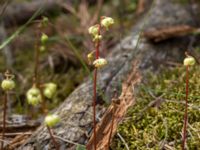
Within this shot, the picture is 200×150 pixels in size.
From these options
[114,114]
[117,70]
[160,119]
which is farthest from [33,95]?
[117,70]

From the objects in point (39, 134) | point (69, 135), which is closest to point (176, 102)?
point (69, 135)

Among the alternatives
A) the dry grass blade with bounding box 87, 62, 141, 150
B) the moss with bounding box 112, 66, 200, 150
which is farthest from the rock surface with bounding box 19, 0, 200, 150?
the moss with bounding box 112, 66, 200, 150

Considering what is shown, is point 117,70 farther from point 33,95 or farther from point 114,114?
point 33,95

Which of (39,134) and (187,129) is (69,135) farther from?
(187,129)

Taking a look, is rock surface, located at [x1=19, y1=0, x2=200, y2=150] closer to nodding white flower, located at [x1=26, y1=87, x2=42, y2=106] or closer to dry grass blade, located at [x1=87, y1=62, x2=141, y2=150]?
dry grass blade, located at [x1=87, y1=62, x2=141, y2=150]

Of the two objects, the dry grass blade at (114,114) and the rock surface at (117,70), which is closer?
the dry grass blade at (114,114)

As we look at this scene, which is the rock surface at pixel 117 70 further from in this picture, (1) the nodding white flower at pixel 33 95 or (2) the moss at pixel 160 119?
(1) the nodding white flower at pixel 33 95

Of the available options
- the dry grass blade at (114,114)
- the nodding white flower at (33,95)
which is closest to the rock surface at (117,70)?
the dry grass blade at (114,114)
